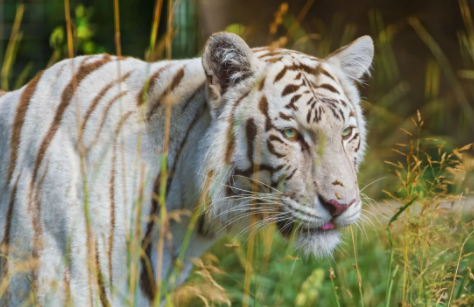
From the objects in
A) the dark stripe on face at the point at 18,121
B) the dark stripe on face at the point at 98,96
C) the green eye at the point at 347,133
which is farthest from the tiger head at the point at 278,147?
the dark stripe on face at the point at 18,121

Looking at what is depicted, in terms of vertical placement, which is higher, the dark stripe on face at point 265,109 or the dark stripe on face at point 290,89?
the dark stripe on face at point 290,89

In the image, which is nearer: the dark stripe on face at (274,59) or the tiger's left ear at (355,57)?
the dark stripe on face at (274,59)

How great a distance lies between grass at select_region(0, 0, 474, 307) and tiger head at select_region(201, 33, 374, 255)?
0.25 ft

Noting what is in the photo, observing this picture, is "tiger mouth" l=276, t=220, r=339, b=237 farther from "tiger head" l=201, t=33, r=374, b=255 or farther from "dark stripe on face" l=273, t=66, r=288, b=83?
"dark stripe on face" l=273, t=66, r=288, b=83

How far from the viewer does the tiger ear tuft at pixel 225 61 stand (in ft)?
5.56

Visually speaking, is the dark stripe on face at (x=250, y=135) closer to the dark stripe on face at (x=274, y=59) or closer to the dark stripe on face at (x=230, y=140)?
the dark stripe on face at (x=230, y=140)

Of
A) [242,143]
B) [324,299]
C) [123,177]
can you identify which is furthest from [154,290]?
[324,299]

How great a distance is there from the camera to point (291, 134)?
173 centimetres

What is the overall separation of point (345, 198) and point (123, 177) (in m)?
0.60

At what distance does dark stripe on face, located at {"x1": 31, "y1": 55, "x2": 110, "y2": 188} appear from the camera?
1.68m

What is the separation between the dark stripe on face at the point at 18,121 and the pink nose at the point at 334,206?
0.87 m

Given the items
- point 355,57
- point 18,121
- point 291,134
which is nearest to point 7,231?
point 18,121

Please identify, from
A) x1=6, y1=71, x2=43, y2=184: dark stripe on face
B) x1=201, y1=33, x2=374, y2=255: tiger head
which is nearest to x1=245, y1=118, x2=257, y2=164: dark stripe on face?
x1=201, y1=33, x2=374, y2=255: tiger head

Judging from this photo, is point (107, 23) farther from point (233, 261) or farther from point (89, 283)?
point (89, 283)
